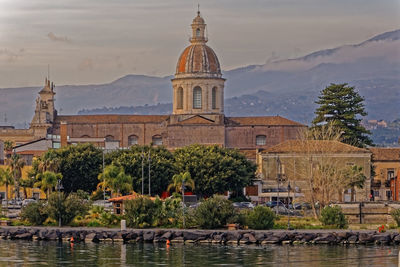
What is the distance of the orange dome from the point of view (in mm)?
113312

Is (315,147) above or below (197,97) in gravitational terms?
below

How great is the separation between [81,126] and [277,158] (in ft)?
120

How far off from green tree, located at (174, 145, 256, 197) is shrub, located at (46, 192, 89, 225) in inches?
881

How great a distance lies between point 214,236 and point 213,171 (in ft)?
91.4

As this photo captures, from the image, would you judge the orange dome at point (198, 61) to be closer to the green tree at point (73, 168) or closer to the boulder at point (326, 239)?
the green tree at point (73, 168)

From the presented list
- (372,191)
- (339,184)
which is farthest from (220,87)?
(339,184)

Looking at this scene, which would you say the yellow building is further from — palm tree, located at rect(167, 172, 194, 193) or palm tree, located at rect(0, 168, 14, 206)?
palm tree, located at rect(0, 168, 14, 206)

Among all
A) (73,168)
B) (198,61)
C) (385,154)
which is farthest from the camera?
(198,61)

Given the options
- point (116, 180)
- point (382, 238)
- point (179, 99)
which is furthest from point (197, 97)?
point (382, 238)

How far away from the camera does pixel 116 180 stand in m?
73.4

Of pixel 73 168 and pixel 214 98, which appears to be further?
pixel 214 98

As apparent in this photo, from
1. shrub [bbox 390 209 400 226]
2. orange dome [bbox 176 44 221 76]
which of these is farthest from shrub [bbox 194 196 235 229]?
orange dome [bbox 176 44 221 76]

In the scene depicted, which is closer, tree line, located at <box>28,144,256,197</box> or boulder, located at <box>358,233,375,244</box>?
boulder, located at <box>358,233,375,244</box>

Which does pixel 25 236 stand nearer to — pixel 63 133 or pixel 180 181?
pixel 180 181
